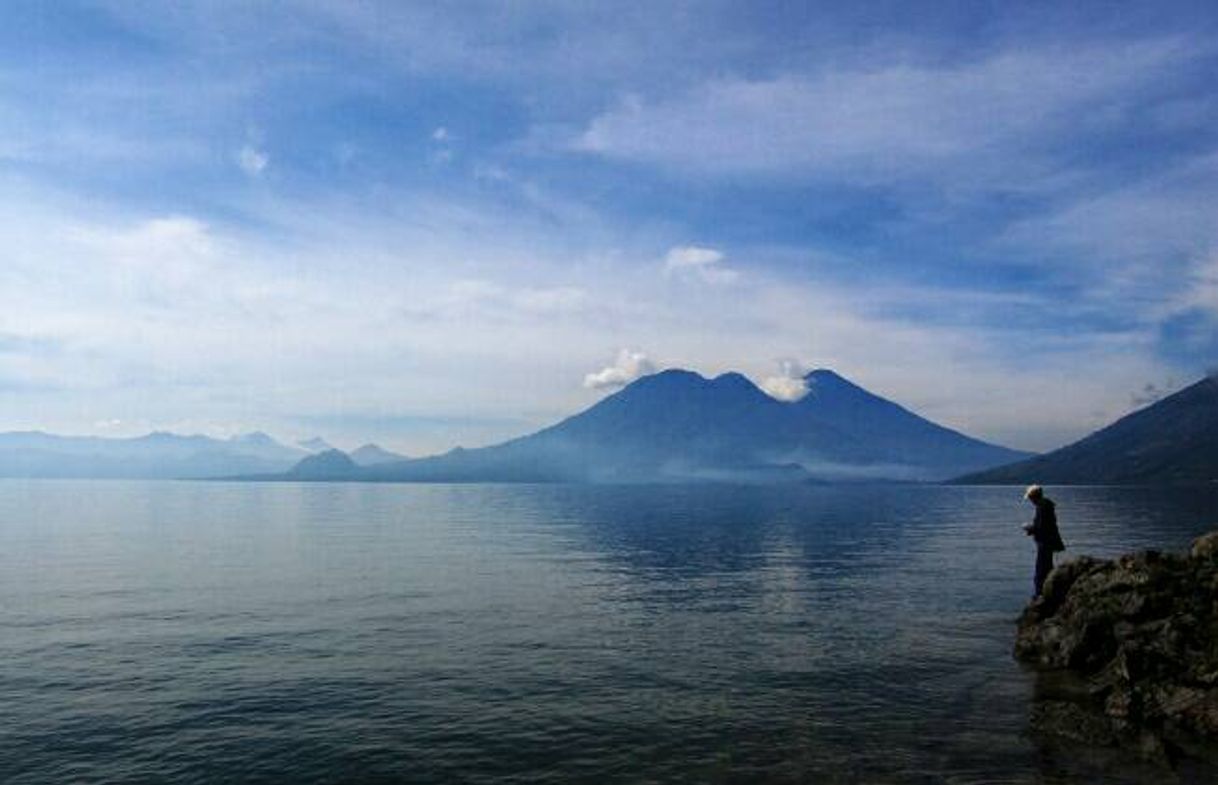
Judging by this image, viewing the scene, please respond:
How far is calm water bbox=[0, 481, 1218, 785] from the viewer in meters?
19.2

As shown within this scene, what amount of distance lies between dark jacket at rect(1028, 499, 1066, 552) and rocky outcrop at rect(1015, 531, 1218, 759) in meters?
1.16

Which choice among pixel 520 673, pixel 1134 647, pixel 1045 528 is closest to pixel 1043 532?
pixel 1045 528

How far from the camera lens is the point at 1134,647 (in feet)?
79.9

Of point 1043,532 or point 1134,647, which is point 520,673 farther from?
point 1043,532

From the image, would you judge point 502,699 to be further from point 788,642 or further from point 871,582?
point 871,582

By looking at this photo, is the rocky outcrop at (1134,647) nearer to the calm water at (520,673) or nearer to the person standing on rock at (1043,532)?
the person standing on rock at (1043,532)

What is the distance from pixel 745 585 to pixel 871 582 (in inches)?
307

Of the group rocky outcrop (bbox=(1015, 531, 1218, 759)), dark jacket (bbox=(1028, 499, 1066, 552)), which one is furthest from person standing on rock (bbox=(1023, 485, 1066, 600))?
rocky outcrop (bbox=(1015, 531, 1218, 759))

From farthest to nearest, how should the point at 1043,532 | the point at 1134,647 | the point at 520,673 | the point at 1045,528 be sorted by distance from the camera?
the point at 1043,532, the point at 1045,528, the point at 520,673, the point at 1134,647

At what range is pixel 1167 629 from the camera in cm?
2475

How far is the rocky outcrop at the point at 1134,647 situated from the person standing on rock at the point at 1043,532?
43.8 inches

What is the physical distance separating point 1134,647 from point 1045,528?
10035mm

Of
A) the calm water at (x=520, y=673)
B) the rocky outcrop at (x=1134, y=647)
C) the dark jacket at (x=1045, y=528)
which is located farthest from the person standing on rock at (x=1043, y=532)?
the calm water at (x=520, y=673)

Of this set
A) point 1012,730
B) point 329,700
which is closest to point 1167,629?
point 1012,730
